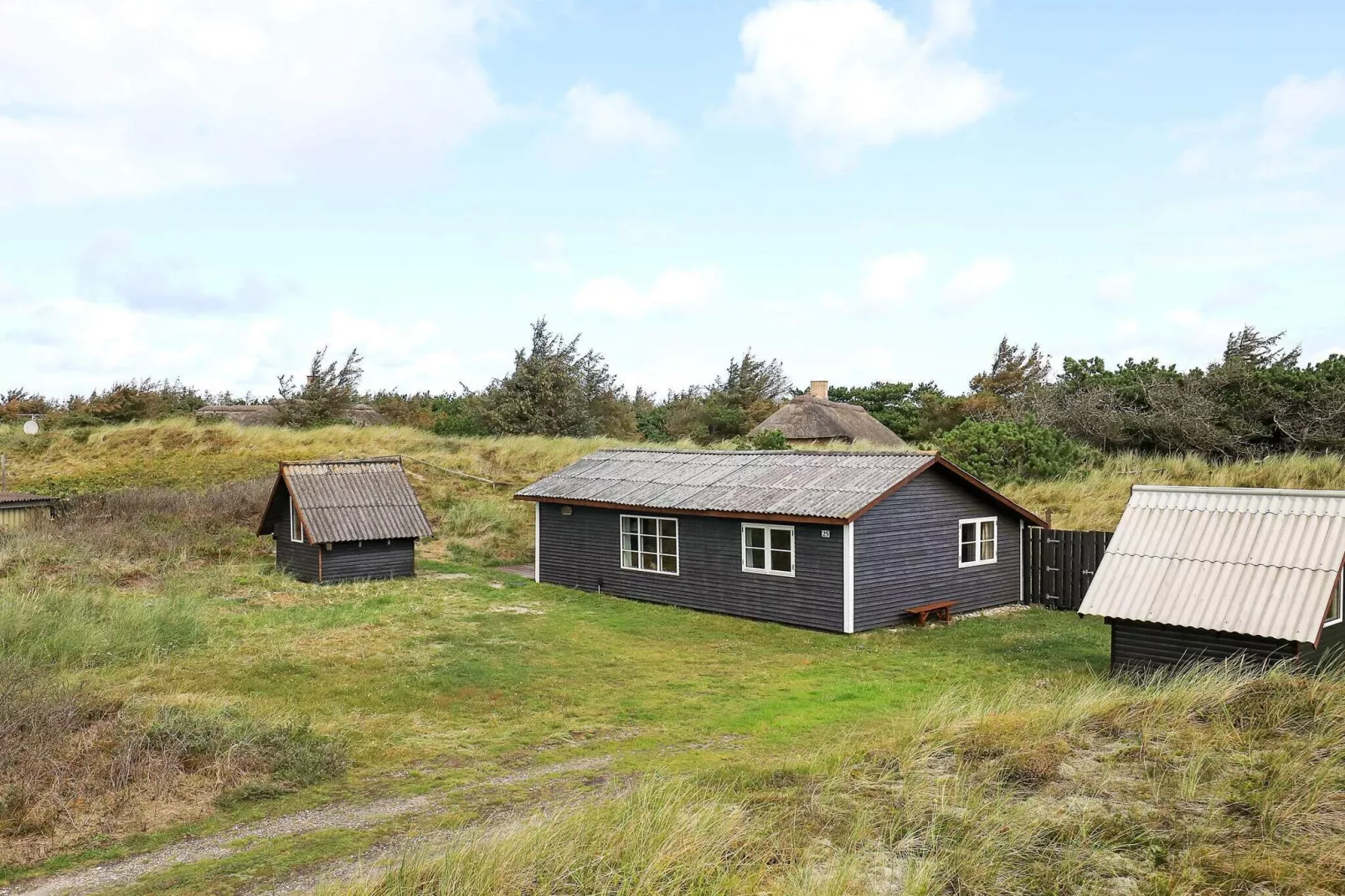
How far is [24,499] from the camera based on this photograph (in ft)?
73.0

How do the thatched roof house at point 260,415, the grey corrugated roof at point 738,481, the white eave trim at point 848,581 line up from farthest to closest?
the thatched roof house at point 260,415 → the grey corrugated roof at point 738,481 → the white eave trim at point 848,581

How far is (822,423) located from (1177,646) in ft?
→ 99.0

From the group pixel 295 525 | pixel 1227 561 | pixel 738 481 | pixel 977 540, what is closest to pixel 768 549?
pixel 738 481

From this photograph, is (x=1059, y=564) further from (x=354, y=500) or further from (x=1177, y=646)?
(x=354, y=500)

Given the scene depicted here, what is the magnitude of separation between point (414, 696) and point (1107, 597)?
27.5 feet

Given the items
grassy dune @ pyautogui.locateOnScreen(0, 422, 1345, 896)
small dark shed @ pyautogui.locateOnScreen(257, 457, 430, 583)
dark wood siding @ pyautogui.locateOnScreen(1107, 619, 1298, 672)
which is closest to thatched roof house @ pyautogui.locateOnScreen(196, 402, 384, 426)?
small dark shed @ pyautogui.locateOnScreen(257, 457, 430, 583)

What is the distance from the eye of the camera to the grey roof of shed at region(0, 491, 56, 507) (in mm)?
21992

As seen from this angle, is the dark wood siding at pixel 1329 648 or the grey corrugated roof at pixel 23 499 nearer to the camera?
the dark wood siding at pixel 1329 648

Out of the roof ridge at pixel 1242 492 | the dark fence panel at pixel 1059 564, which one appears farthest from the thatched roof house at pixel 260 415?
the roof ridge at pixel 1242 492

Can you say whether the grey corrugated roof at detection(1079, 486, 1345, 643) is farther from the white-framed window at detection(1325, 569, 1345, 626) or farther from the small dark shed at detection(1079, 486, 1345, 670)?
the white-framed window at detection(1325, 569, 1345, 626)

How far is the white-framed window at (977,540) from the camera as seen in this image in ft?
57.4

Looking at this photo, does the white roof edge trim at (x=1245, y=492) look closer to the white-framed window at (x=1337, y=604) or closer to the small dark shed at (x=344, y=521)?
the white-framed window at (x=1337, y=604)

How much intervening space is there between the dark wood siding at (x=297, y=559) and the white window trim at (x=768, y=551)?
29.6 ft

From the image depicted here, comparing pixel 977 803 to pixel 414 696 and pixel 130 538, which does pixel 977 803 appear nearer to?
pixel 414 696
